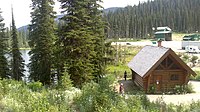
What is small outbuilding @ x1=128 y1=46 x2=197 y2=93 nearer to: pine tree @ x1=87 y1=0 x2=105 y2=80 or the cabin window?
the cabin window

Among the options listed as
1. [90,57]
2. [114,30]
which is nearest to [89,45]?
[90,57]

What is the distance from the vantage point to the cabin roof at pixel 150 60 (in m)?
27.8

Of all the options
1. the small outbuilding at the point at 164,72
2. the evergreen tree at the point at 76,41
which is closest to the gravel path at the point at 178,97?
the small outbuilding at the point at 164,72

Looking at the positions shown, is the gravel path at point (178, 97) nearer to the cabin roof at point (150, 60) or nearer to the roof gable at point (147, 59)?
the cabin roof at point (150, 60)

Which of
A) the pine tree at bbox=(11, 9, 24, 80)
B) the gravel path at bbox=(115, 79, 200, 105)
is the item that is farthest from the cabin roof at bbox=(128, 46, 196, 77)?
the pine tree at bbox=(11, 9, 24, 80)

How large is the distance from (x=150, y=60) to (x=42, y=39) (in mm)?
11513

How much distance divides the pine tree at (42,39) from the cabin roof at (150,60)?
9.47 metres

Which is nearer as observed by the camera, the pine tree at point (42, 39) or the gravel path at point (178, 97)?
the gravel path at point (178, 97)

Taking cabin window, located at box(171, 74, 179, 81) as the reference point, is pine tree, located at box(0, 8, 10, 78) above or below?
above

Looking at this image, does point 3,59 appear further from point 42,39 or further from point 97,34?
point 97,34

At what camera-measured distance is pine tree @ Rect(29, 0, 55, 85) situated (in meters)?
31.0

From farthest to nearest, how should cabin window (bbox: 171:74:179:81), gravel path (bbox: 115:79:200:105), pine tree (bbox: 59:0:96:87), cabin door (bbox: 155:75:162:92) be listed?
cabin window (bbox: 171:74:179:81) → cabin door (bbox: 155:75:162:92) → pine tree (bbox: 59:0:96:87) → gravel path (bbox: 115:79:200:105)

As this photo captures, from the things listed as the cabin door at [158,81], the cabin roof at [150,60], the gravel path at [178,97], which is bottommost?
the gravel path at [178,97]

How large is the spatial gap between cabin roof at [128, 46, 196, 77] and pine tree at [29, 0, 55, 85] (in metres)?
9.47
